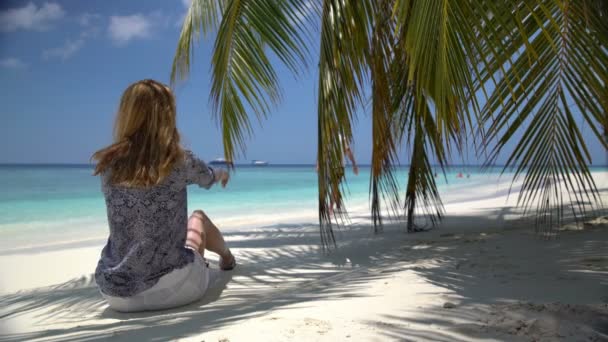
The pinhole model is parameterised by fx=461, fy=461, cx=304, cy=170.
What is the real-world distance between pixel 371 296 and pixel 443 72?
32.4 inches

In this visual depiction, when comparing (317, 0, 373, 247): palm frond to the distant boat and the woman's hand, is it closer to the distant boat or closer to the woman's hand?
the woman's hand

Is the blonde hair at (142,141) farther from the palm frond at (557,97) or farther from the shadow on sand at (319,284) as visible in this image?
the palm frond at (557,97)

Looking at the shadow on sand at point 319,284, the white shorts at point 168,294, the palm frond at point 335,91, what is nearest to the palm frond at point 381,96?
the palm frond at point 335,91

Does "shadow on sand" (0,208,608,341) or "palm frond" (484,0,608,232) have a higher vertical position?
"palm frond" (484,0,608,232)

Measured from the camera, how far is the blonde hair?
178cm

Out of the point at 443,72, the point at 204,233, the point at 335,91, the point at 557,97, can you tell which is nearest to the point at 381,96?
the point at 335,91

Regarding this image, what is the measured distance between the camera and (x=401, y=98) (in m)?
3.28

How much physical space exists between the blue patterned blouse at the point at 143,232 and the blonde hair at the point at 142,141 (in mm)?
62

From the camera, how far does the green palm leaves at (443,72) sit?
1.50 metres

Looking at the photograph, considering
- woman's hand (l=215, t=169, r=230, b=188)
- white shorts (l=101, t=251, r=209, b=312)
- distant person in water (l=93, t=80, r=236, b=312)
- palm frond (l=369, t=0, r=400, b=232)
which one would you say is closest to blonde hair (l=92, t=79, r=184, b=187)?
distant person in water (l=93, t=80, r=236, b=312)

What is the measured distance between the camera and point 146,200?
6.08ft

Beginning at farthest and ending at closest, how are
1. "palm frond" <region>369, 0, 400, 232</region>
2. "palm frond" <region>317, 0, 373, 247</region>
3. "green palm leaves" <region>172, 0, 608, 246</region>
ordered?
1. "palm frond" <region>369, 0, 400, 232</region>
2. "palm frond" <region>317, 0, 373, 247</region>
3. "green palm leaves" <region>172, 0, 608, 246</region>

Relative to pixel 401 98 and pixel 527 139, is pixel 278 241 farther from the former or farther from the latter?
pixel 527 139

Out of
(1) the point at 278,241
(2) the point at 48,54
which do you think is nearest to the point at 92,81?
(2) the point at 48,54
